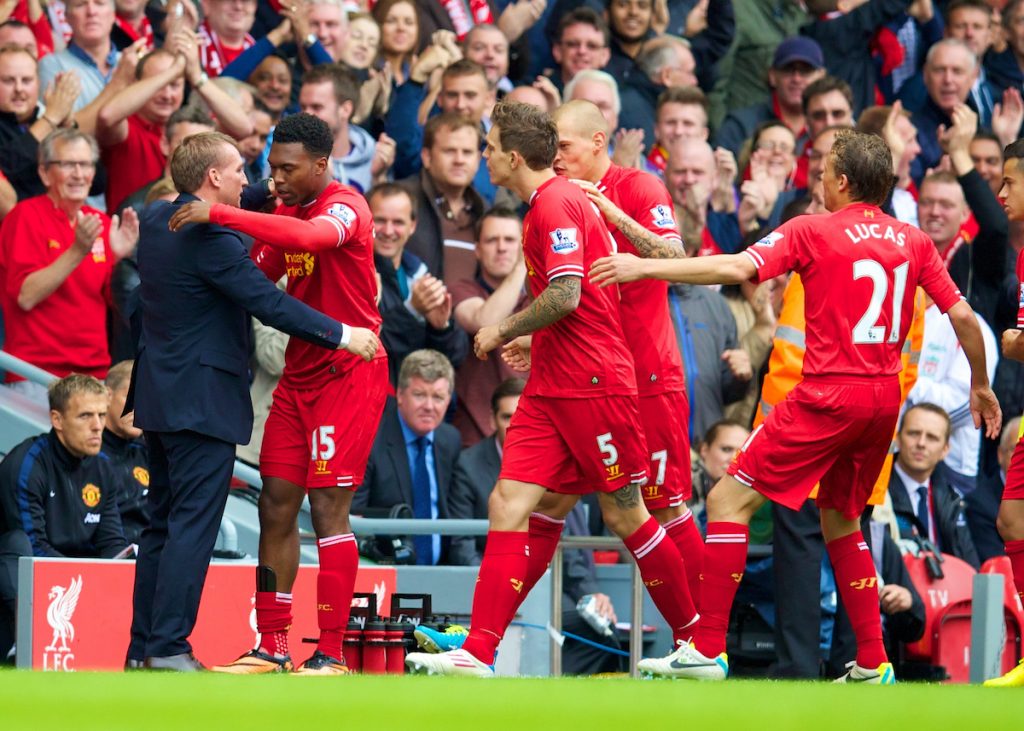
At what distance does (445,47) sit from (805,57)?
3202 millimetres

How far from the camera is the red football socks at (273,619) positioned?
8.59 metres

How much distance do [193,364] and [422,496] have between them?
3420 mm

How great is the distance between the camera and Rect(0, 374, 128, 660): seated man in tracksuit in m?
9.90

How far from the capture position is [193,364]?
8320mm

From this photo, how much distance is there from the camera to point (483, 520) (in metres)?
10.6

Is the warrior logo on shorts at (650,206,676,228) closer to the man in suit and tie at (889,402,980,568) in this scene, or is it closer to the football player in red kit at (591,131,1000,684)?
the football player in red kit at (591,131,1000,684)

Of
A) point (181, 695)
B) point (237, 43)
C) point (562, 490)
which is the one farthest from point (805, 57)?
point (181, 695)

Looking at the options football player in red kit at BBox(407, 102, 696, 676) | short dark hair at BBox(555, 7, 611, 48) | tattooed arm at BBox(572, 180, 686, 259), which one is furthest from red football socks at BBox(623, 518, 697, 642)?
short dark hair at BBox(555, 7, 611, 48)

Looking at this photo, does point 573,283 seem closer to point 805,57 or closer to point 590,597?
point 590,597

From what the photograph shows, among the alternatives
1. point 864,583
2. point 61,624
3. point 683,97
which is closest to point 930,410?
point 864,583

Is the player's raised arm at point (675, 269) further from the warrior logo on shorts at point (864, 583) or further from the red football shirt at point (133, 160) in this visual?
the red football shirt at point (133, 160)

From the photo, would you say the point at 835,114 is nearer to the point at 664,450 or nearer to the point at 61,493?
the point at 664,450

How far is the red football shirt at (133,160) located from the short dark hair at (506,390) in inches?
108

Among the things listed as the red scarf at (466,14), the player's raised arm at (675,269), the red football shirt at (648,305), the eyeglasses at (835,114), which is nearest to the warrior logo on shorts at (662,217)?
the red football shirt at (648,305)
